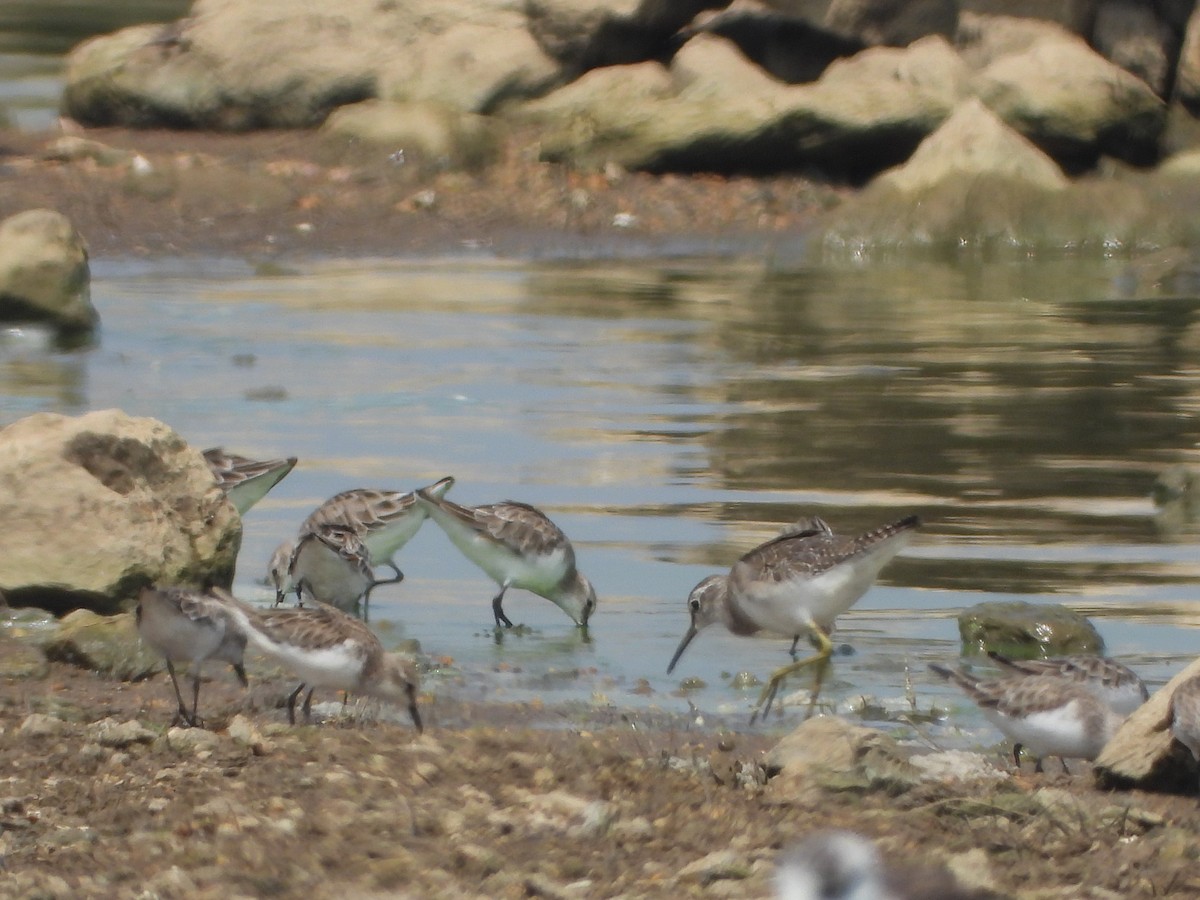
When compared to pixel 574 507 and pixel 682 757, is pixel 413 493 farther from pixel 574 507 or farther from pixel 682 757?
pixel 682 757

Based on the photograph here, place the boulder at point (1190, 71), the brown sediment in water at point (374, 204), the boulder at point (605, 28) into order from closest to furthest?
the brown sediment in water at point (374, 204) → the boulder at point (1190, 71) → the boulder at point (605, 28)

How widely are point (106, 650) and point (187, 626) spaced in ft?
4.03

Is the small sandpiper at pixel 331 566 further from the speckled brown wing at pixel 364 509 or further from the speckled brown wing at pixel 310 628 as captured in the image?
the speckled brown wing at pixel 310 628

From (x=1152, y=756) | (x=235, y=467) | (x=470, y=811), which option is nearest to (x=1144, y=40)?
(x=235, y=467)

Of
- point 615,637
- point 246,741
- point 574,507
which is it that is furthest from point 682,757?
point 574,507

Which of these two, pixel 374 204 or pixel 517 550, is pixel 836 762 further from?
pixel 374 204

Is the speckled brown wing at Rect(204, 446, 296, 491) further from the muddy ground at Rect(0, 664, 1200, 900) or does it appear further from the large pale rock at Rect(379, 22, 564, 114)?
the large pale rock at Rect(379, 22, 564, 114)

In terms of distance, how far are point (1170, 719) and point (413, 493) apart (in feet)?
15.2

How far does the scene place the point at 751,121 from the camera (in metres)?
25.4

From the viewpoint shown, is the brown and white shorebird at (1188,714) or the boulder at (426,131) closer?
the brown and white shorebird at (1188,714)

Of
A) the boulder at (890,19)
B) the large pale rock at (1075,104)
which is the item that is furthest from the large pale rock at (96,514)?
the boulder at (890,19)

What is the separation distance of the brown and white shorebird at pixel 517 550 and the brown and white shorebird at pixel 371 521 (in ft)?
0.33

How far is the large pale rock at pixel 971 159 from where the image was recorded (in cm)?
2416

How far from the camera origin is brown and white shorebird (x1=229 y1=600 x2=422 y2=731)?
25.0ft
